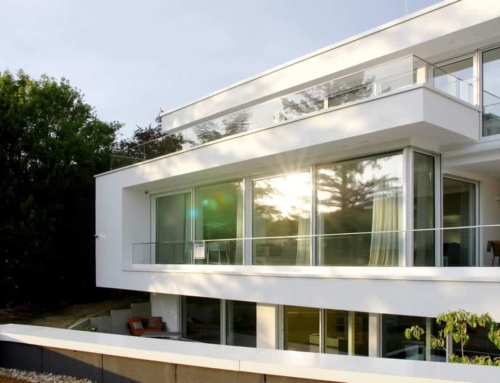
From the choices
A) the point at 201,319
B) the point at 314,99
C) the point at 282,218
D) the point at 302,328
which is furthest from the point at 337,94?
the point at 201,319

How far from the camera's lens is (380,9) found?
14.5 metres

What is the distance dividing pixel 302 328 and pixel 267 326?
3.20 ft

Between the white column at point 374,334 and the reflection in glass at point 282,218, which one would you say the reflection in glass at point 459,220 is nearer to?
the white column at point 374,334

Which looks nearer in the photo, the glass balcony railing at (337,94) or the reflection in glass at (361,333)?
the glass balcony railing at (337,94)

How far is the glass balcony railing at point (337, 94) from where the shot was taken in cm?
1062

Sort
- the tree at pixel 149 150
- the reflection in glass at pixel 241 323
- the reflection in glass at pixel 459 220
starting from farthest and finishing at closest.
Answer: the tree at pixel 149 150 → the reflection in glass at pixel 241 323 → the reflection in glass at pixel 459 220

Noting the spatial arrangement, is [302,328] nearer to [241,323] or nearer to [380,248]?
[241,323]

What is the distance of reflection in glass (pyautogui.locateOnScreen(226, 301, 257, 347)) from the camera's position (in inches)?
565

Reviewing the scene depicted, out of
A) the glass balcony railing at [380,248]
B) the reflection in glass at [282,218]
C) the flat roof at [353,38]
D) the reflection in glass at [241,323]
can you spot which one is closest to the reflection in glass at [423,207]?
the glass balcony railing at [380,248]

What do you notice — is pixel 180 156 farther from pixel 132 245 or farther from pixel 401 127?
pixel 401 127

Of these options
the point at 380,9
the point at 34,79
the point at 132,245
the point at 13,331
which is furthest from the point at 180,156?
the point at 34,79

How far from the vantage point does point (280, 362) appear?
14.3 ft

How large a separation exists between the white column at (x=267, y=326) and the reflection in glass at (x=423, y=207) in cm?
427

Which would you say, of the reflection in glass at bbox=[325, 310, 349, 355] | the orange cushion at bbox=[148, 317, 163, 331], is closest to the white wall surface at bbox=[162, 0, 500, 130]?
the reflection in glass at bbox=[325, 310, 349, 355]
